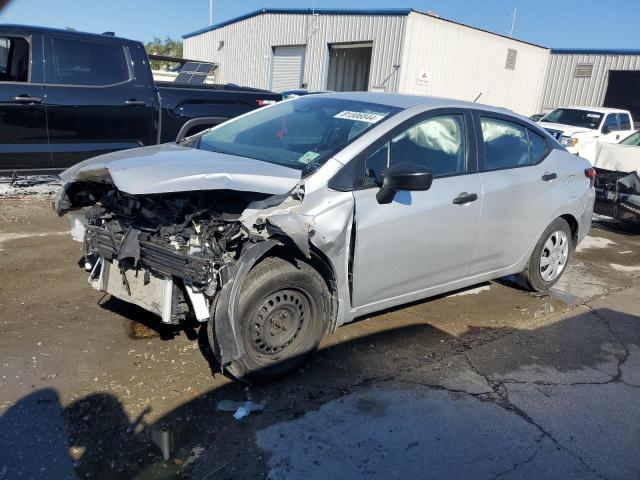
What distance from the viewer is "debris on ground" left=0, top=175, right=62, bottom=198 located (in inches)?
297

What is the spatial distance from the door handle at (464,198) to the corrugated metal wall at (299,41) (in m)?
15.9

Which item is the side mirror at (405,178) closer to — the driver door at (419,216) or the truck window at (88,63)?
the driver door at (419,216)

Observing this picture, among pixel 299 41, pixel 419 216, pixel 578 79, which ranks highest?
pixel 299 41

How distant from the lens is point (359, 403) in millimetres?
3223

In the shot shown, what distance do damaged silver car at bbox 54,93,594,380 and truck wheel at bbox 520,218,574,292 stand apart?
28.3 inches

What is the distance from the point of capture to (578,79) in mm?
24406

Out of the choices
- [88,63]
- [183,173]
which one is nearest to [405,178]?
[183,173]

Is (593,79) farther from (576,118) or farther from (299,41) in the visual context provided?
(299,41)

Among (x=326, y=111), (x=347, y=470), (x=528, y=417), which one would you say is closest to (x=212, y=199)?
(x=326, y=111)

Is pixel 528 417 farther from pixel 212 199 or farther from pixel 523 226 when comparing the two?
pixel 212 199

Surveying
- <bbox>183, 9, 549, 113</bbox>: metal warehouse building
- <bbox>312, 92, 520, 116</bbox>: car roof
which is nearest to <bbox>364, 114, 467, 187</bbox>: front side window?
<bbox>312, 92, 520, 116</bbox>: car roof

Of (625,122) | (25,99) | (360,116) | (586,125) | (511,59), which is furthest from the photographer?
(511,59)

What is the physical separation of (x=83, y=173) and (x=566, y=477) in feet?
10.4

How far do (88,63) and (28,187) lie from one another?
2447mm
